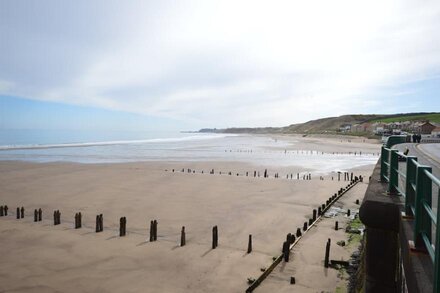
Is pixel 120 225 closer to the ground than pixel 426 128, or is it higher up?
closer to the ground

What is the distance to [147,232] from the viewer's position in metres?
18.8

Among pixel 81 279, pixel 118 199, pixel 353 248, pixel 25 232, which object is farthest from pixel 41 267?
pixel 353 248

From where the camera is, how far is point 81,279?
13211 millimetres

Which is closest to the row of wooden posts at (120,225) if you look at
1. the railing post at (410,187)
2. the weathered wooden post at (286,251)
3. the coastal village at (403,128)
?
the weathered wooden post at (286,251)

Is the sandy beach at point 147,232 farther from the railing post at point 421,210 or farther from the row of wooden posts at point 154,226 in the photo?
the railing post at point 421,210

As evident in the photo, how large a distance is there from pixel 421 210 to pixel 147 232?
1655 cm

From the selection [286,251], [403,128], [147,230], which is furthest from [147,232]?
[403,128]

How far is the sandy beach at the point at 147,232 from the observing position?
13.2 m

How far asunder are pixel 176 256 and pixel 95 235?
18.9 feet

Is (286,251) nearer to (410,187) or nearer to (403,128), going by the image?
(410,187)

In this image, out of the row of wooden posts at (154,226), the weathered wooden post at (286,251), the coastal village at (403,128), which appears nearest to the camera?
the weathered wooden post at (286,251)

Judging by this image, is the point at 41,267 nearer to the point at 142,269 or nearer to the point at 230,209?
the point at 142,269

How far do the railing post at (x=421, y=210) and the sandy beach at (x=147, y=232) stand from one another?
924cm

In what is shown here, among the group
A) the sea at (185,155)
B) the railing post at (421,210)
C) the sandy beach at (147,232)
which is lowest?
the sandy beach at (147,232)
